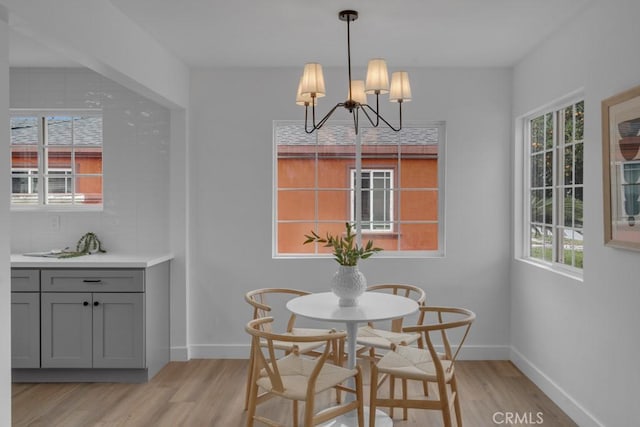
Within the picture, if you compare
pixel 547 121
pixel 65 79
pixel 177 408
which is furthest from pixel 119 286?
pixel 547 121

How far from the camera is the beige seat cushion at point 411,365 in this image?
2.72 metres

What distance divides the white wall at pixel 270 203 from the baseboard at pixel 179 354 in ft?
0.28

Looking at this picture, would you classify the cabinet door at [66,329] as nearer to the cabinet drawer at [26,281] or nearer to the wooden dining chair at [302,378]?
the cabinet drawer at [26,281]

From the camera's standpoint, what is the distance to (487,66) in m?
4.45

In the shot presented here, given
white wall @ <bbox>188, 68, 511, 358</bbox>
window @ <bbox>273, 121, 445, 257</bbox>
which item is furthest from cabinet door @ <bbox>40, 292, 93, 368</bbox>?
window @ <bbox>273, 121, 445, 257</bbox>

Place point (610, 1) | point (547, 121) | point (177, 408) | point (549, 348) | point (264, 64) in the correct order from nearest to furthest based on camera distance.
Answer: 1. point (610, 1)
2. point (177, 408)
3. point (549, 348)
4. point (547, 121)
5. point (264, 64)

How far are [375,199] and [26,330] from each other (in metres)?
3.03

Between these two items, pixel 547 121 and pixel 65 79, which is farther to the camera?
pixel 65 79

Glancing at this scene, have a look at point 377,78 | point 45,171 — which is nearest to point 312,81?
point 377,78

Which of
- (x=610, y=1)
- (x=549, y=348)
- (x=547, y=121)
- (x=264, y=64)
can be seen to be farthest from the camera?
(x=264, y=64)

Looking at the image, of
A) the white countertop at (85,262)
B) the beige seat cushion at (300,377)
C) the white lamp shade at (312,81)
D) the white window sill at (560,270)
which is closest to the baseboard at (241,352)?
the white window sill at (560,270)

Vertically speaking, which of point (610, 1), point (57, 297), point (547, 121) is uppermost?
point (610, 1)

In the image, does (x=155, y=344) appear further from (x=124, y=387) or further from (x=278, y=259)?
(x=278, y=259)

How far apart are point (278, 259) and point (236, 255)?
1.25 ft
